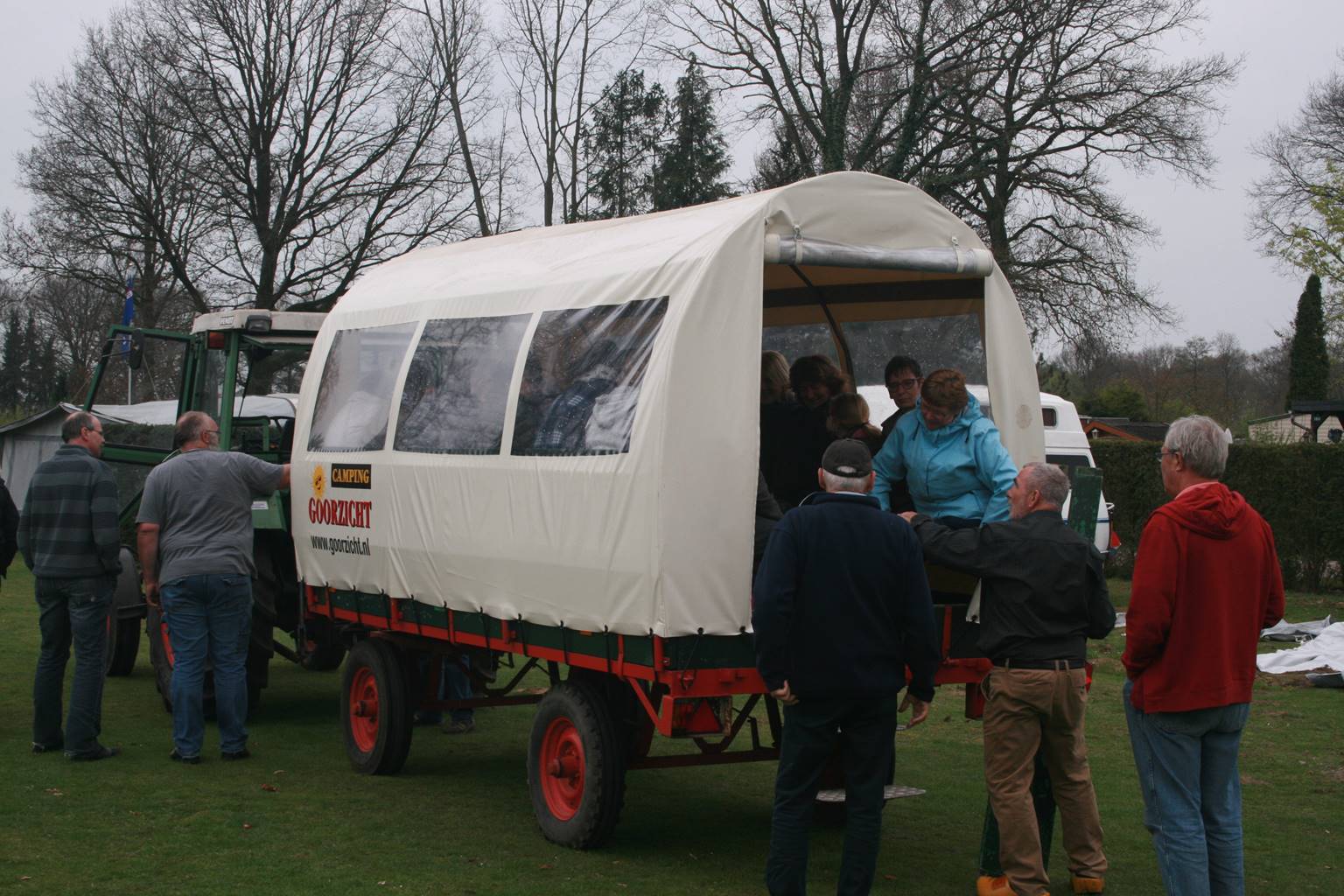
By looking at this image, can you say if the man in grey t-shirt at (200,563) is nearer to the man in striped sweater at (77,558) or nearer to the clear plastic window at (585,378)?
the man in striped sweater at (77,558)

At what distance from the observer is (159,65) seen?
3170 cm

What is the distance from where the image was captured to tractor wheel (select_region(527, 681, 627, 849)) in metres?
6.38

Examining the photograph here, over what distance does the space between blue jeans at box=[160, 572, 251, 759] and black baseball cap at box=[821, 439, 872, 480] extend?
14.9 ft

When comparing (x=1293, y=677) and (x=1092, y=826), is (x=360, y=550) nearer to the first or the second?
(x=1092, y=826)

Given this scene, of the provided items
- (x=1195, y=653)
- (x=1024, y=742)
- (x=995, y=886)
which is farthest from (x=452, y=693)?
(x=1195, y=653)

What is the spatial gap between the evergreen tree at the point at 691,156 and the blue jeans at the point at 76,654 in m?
24.9

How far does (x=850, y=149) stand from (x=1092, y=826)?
26.0 metres

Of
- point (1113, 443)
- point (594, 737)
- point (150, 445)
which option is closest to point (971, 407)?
point (594, 737)

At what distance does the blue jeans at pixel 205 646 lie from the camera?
27.5 ft

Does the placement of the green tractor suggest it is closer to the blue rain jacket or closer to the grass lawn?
the grass lawn

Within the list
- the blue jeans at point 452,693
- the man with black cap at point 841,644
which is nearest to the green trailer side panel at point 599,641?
the man with black cap at point 841,644

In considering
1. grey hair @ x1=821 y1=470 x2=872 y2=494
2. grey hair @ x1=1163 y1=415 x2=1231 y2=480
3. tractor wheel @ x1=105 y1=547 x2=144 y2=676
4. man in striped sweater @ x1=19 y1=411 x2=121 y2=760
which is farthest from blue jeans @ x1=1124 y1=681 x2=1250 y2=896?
tractor wheel @ x1=105 y1=547 x2=144 y2=676

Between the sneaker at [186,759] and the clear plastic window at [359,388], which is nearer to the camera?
the clear plastic window at [359,388]

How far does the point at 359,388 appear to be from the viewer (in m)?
8.49
